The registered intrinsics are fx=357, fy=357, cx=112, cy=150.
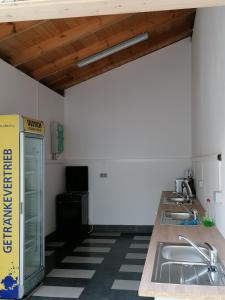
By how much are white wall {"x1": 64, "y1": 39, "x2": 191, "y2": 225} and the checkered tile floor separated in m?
0.72

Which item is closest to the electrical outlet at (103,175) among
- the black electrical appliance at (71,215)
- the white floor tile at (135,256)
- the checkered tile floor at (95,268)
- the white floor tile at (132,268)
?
the black electrical appliance at (71,215)

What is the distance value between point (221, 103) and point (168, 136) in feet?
13.8

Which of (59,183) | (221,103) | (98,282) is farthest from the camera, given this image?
(59,183)

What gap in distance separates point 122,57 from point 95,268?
3.91m

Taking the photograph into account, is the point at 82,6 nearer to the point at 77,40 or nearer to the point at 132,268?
the point at 77,40

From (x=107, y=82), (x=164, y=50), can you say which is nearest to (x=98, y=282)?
(x=107, y=82)

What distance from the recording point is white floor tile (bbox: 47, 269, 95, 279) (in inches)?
178

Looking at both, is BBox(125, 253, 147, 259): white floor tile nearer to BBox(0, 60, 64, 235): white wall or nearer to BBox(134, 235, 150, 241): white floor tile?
BBox(134, 235, 150, 241): white floor tile

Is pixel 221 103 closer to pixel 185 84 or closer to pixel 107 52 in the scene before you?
pixel 107 52

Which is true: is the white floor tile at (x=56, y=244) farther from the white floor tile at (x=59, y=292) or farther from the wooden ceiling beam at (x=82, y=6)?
the wooden ceiling beam at (x=82, y=6)

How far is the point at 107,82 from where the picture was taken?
723 cm

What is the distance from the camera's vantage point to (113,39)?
5.49 meters

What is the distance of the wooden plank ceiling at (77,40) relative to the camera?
4488 millimetres

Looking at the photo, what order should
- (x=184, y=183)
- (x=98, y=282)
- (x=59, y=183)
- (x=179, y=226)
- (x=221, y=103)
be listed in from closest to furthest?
(x=221, y=103) → (x=179, y=226) → (x=98, y=282) → (x=184, y=183) → (x=59, y=183)
